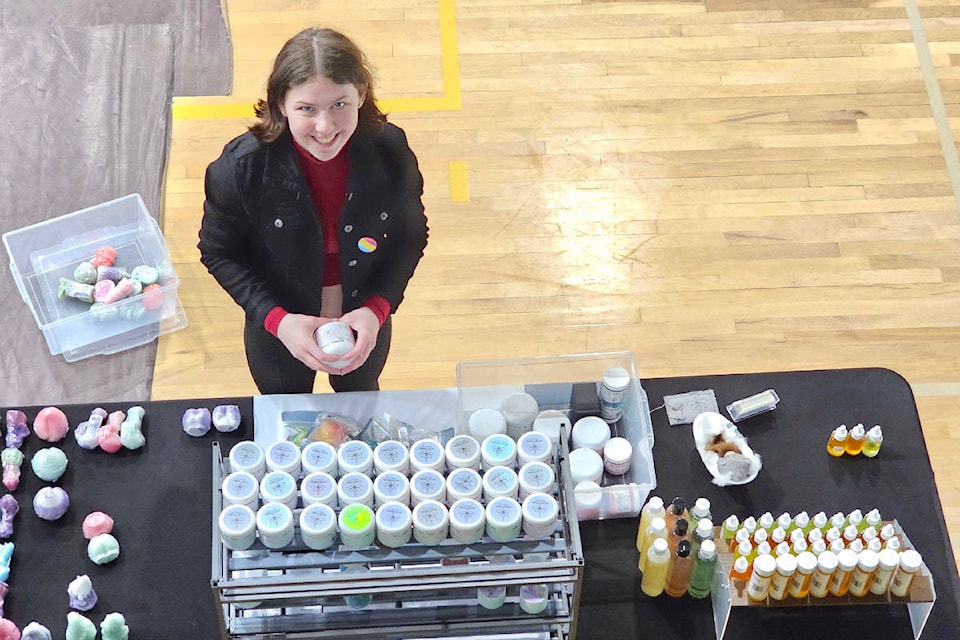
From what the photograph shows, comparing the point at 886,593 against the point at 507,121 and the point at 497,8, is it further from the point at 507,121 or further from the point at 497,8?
the point at 497,8

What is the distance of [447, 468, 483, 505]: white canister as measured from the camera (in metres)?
2.64

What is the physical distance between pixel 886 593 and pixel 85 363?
10.8 ft

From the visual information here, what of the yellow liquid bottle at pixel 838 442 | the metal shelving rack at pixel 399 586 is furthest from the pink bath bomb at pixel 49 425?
the yellow liquid bottle at pixel 838 442

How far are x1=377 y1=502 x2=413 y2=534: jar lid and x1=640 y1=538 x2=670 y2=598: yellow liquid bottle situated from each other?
61 cm

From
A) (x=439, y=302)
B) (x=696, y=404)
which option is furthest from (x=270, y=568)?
(x=439, y=302)

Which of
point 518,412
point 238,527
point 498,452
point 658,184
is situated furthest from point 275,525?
point 658,184

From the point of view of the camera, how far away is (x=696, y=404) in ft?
10.8

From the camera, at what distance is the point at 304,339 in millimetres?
3277

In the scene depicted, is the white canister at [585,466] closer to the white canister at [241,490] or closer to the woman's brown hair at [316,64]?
the white canister at [241,490]

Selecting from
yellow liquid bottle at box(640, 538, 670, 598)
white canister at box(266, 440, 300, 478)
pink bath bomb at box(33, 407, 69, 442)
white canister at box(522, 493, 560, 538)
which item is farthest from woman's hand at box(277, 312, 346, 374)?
yellow liquid bottle at box(640, 538, 670, 598)

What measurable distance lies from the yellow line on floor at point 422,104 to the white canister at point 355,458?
2950 mm

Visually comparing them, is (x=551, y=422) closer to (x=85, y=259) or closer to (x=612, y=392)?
(x=612, y=392)

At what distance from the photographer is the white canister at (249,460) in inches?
106

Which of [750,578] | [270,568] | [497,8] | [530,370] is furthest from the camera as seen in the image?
[497,8]
